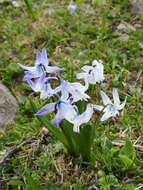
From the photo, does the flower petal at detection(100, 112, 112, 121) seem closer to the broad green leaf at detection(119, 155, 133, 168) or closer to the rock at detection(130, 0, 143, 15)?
the broad green leaf at detection(119, 155, 133, 168)

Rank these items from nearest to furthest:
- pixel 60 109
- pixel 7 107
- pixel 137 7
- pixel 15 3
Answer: pixel 60 109 → pixel 7 107 → pixel 137 7 → pixel 15 3

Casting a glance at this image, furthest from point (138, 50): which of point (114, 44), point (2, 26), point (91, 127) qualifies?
point (91, 127)

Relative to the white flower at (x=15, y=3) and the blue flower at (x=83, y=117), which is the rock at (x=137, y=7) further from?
the blue flower at (x=83, y=117)

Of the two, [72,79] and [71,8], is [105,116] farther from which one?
[71,8]

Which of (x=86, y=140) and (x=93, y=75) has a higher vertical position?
(x=93, y=75)

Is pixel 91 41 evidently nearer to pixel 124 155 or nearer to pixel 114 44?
pixel 114 44

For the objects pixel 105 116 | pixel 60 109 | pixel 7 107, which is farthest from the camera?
pixel 7 107

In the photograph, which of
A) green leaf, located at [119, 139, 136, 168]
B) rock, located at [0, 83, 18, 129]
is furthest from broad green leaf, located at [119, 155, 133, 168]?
rock, located at [0, 83, 18, 129]

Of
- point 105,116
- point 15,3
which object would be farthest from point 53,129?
point 15,3
